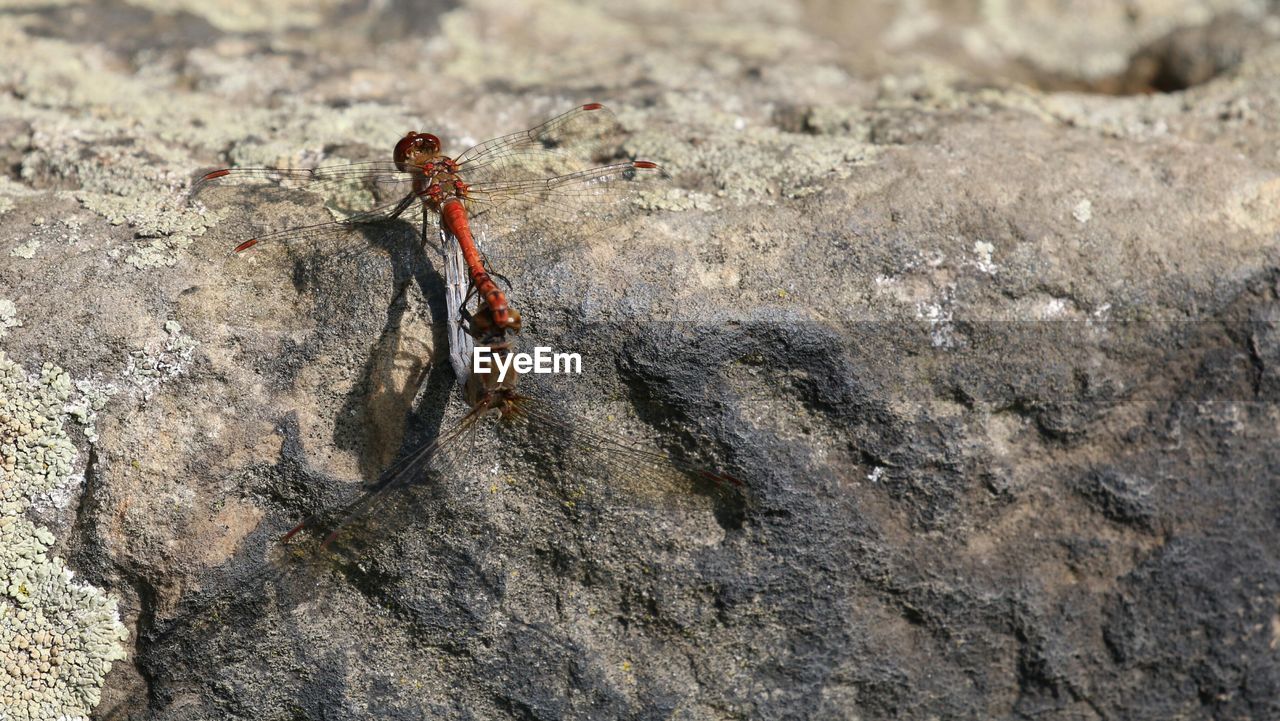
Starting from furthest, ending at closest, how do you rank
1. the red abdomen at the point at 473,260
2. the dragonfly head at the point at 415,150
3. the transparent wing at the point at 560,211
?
the dragonfly head at the point at 415,150
the transparent wing at the point at 560,211
the red abdomen at the point at 473,260

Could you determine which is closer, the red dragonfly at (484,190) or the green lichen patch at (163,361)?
the green lichen patch at (163,361)

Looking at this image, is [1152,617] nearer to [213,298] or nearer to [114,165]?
[213,298]

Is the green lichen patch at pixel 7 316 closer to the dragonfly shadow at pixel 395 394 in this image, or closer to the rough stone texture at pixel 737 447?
→ the rough stone texture at pixel 737 447

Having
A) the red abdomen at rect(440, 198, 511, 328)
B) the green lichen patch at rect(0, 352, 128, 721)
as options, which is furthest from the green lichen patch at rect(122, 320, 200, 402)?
the red abdomen at rect(440, 198, 511, 328)

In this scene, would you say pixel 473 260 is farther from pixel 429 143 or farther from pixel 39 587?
pixel 39 587

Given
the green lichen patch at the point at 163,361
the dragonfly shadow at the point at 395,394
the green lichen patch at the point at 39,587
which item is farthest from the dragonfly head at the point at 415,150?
the green lichen patch at the point at 39,587

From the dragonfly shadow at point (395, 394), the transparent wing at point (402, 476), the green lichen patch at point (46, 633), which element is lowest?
the green lichen patch at point (46, 633)

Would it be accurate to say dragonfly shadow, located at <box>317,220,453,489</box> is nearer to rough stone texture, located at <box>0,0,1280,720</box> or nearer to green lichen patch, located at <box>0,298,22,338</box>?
rough stone texture, located at <box>0,0,1280,720</box>
